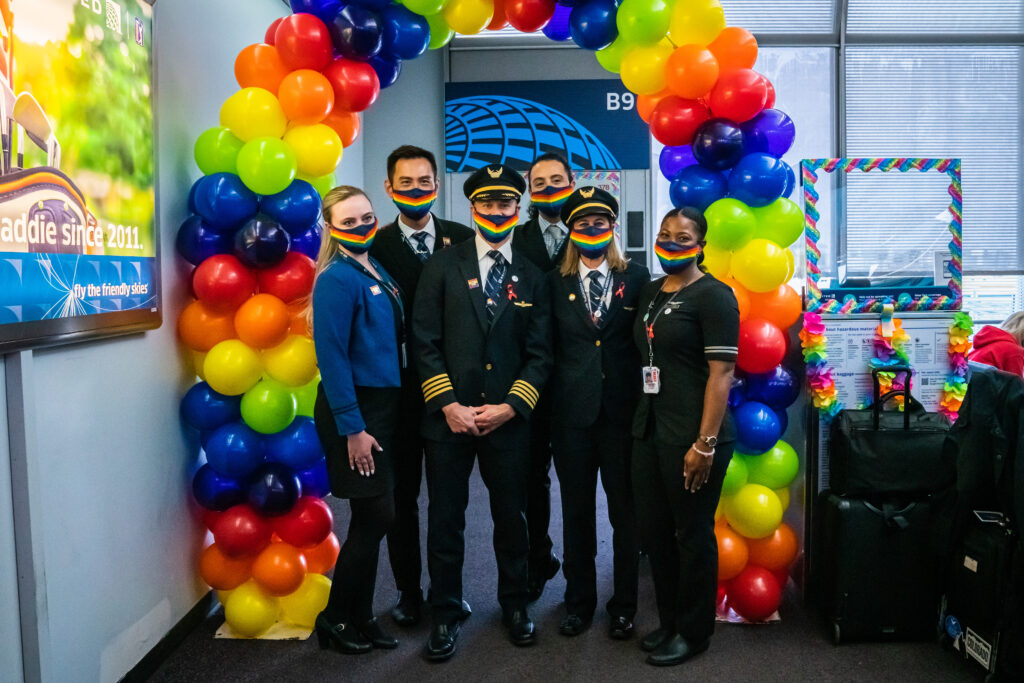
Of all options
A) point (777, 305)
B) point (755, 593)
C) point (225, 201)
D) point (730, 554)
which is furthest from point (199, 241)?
point (755, 593)

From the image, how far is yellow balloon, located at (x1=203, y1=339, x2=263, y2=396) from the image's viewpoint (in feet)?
8.60

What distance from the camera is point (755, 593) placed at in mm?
2791

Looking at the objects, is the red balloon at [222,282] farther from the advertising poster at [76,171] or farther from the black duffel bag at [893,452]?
the black duffel bag at [893,452]

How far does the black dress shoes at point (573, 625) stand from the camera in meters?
2.72

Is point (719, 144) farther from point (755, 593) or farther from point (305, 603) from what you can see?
point (305, 603)

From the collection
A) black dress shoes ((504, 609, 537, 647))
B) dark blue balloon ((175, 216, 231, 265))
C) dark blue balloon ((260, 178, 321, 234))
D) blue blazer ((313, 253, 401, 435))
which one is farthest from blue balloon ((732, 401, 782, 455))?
dark blue balloon ((175, 216, 231, 265))

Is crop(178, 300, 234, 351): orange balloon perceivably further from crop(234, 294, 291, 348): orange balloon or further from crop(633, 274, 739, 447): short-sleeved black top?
crop(633, 274, 739, 447): short-sleeved black top

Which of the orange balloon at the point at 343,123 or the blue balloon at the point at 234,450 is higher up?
the orange balloon at the point at 343,123

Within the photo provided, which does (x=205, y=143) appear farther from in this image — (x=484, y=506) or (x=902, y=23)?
(x=902, y=23)

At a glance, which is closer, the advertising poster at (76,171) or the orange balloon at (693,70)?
the advertising poster at (76,171)

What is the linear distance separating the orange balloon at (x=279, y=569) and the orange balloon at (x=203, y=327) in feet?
2.48

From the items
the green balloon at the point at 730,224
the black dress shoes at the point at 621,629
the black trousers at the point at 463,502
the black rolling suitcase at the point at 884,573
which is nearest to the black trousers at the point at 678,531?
the black dress shoes at the point at 621,629

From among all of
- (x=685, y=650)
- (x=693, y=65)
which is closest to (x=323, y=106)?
(x=693, y=65)

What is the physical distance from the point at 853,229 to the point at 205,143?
484 centimetres
